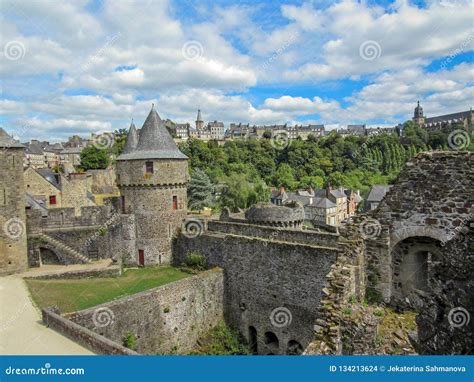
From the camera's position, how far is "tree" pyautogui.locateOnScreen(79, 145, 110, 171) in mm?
65062

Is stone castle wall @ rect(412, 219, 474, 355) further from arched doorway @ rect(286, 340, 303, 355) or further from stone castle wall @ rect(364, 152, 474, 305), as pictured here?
arched doorway @ rect(286, 340, 303, 355)

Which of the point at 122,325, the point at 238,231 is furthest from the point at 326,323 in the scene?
the point at 238,231

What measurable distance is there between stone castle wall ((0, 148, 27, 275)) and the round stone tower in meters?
5.29

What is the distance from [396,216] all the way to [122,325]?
11.2m

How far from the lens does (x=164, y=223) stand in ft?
73.1

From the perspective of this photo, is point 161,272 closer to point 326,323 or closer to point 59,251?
point 59,251

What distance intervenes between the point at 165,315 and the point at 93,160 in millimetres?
54672

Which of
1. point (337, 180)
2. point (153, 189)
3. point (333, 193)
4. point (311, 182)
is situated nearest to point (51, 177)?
point (153, 189)

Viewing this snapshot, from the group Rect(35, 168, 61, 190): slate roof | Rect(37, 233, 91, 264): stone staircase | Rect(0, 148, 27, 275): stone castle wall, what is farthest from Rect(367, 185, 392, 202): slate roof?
Rect(0, 148, 27, 275): stone castle wall

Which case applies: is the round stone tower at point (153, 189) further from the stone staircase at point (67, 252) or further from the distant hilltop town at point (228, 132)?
the distant hilltop town at point (228, 132)

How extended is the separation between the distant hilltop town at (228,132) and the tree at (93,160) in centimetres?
1957

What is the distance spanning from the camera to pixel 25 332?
472 inches

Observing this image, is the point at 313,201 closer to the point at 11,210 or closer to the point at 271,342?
the point at 271,342

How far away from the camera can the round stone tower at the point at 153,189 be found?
21656mm
